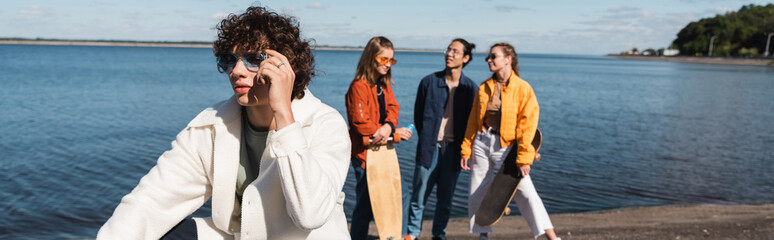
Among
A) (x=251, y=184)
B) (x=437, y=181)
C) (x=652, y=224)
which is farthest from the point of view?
(x=652, y=224)

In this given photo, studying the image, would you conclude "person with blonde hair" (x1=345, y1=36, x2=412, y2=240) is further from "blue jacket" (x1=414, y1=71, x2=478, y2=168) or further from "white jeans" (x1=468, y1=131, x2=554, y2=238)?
"white jeans" (x1=468, y1=131, x2=554, y2=238)

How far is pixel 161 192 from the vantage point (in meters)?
2.43

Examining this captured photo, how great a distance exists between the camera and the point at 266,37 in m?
2.49

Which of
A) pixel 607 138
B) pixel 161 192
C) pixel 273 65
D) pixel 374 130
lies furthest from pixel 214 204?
pixel 607 138

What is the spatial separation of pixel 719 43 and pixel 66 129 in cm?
14386

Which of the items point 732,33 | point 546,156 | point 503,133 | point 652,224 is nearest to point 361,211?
point 503,133

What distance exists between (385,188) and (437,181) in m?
0.90

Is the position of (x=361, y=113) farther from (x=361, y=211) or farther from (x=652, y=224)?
(x=652, y=224)

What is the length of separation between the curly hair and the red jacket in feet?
8.88

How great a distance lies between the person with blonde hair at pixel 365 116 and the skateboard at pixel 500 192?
3.75 ft

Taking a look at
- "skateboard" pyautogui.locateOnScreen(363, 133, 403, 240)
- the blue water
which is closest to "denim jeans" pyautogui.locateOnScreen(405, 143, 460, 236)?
"skateboard" pyautogui.locateOnScreen(363, 133, 403, 240)

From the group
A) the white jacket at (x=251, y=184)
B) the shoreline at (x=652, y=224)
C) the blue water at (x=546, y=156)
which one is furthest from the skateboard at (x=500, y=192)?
the white jacket at (x=251, y=184)

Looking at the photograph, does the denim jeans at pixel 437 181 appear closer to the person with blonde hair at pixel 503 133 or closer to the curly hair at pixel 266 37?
the person with blonde hair at pixel 503 133

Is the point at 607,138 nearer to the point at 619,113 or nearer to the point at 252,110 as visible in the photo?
the point at 619,113
